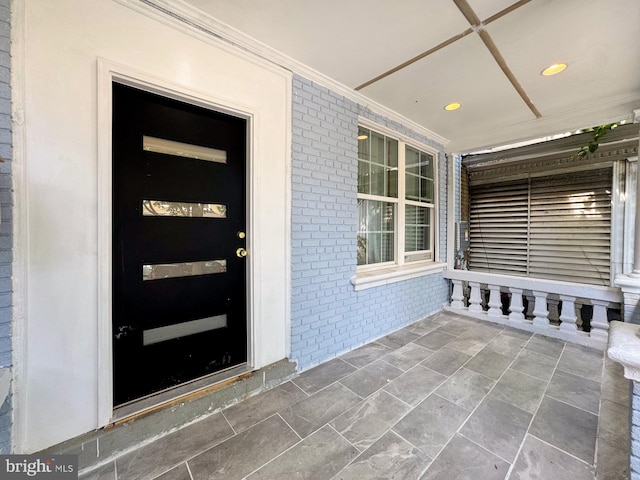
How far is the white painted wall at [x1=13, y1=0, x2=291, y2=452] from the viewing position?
1249mm

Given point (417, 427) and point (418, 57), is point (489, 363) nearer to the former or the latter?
point (417, 427)

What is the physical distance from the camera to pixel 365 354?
102 inches

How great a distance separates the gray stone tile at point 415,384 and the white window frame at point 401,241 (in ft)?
3.01

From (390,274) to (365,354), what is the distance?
93cm

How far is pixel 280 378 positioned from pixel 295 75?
2608 millimetres

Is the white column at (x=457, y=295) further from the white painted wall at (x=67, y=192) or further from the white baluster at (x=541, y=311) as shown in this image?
the white painted wall at (x=67, y=192)

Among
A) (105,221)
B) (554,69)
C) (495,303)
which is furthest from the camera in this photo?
(495,303)

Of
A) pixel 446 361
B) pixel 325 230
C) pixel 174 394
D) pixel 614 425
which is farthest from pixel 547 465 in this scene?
pixel 174 394

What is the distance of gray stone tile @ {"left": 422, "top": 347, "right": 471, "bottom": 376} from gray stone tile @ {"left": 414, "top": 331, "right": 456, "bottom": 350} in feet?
0.40

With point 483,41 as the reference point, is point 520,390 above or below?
below

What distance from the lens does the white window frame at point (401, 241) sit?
2865 mm

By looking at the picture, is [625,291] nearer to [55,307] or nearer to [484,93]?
[484,93]

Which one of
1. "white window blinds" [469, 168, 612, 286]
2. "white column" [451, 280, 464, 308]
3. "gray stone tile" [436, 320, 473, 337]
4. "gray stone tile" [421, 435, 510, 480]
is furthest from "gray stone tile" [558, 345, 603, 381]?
"white window blinds" [469, 168, 612, 286]

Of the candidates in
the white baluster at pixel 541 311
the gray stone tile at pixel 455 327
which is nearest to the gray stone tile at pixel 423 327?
the gray stone tile at pixel 455 327
